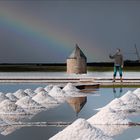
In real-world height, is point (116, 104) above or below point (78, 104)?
above

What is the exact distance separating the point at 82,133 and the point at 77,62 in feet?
113

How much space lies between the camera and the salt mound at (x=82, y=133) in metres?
7.70

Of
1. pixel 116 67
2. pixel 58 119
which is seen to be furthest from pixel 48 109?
pixel 116 67

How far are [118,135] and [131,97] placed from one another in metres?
5.71

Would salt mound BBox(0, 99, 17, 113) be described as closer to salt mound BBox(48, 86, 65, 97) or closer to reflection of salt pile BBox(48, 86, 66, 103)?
reflection of salt pile BBox(48, 86, 66, 103)

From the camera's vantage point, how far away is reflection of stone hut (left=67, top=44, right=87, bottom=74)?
41.8 metres

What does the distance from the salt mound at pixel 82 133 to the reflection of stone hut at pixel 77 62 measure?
109 feet

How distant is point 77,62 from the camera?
42250mm

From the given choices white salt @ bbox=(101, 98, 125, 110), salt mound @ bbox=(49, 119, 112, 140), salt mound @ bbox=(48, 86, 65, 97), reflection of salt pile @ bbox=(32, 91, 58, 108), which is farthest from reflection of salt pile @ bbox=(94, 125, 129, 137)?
salt mound @ bbox=(48, 86, 65, 97)

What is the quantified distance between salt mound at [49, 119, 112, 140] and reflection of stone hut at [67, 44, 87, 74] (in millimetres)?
33330

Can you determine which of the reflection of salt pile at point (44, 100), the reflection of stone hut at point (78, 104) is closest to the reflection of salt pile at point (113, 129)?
the reflection of stone hut at point (78, 104)

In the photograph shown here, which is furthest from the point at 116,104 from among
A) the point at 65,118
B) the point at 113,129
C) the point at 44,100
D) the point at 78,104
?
the point at 113,129

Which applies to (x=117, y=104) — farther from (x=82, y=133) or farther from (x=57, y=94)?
(x=82, y=133)

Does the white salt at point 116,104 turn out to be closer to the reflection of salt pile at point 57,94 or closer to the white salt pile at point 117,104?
the white salt pile at point 117,104
